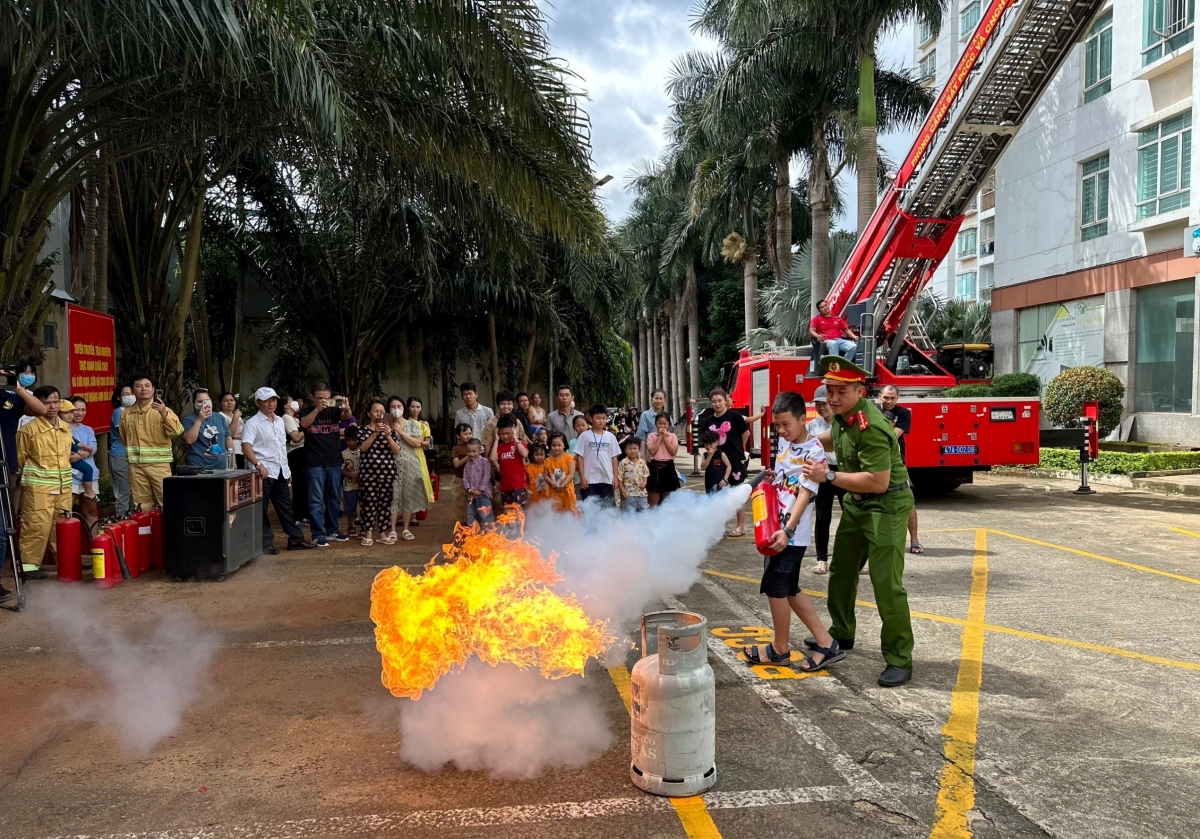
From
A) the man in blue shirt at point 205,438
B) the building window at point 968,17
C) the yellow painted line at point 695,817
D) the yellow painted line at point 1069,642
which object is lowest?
the yellow painted line at point 1069,642

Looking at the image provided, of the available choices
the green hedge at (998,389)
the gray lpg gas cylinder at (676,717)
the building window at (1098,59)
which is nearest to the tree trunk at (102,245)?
the gray lpg gas cylinder at (676,717)

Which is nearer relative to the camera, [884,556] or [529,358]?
[884,556]

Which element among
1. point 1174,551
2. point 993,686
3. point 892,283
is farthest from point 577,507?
point 892,283

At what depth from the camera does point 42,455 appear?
793cm

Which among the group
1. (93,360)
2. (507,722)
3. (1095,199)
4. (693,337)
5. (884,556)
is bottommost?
(507,722)

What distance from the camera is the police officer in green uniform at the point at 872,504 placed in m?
4.98

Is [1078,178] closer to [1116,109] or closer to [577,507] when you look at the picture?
[1116,109]

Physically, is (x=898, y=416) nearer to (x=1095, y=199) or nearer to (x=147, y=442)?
(x=147, y=442)

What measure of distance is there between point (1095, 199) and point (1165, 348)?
4284mm

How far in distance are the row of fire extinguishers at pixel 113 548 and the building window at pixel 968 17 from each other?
34.1 metres

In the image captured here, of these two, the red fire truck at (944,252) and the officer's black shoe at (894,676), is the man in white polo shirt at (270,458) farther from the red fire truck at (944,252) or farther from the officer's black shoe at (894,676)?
the officer's black shoe at (894,676)

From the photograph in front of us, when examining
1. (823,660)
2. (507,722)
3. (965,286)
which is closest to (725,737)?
(507,722)

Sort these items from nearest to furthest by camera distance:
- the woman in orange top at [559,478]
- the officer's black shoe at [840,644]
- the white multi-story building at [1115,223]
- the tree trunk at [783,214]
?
the officer's black shoe at [840,644] → the woman in orange top at [559,478] → the white multi-story building at [1115,223] → the tree trunk at [783,214]

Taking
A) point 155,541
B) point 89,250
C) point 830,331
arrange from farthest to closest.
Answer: point 830,331 → point 89,250 → point 155,541
